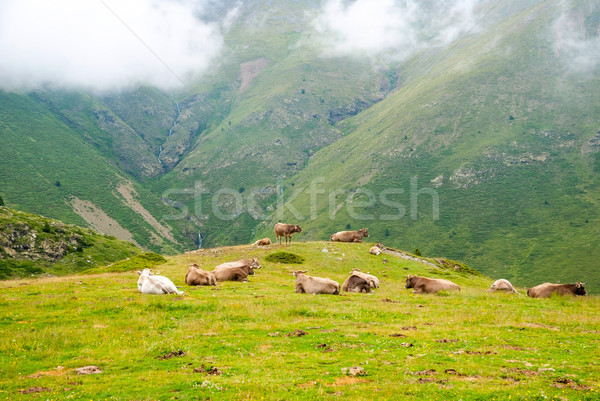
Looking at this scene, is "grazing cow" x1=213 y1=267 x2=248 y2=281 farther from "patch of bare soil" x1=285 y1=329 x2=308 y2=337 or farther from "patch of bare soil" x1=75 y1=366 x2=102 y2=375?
"patch of bare soil" x1=75 y1=366 x2=102 y2=375

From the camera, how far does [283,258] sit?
4775 centimetres

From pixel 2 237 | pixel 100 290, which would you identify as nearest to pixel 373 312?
pixel 100 290

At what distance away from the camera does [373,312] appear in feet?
69.3

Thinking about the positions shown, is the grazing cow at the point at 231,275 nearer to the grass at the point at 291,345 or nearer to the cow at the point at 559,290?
the grass at the point at 291,345

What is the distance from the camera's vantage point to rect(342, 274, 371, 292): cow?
30750 mm

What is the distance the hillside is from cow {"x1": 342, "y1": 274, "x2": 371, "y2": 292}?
64966mm

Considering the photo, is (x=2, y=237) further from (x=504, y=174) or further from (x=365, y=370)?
(x=504, y=174)

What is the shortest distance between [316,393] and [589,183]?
220678mm

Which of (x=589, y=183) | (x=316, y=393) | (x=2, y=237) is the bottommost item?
(x=316, y=393)

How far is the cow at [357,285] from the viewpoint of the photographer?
30.8 m

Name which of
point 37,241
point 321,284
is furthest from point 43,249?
point 321,284

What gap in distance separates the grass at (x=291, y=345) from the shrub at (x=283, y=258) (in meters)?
20.3

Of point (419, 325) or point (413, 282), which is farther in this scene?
point (413, 282)

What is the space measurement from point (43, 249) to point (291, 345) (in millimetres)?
88560
